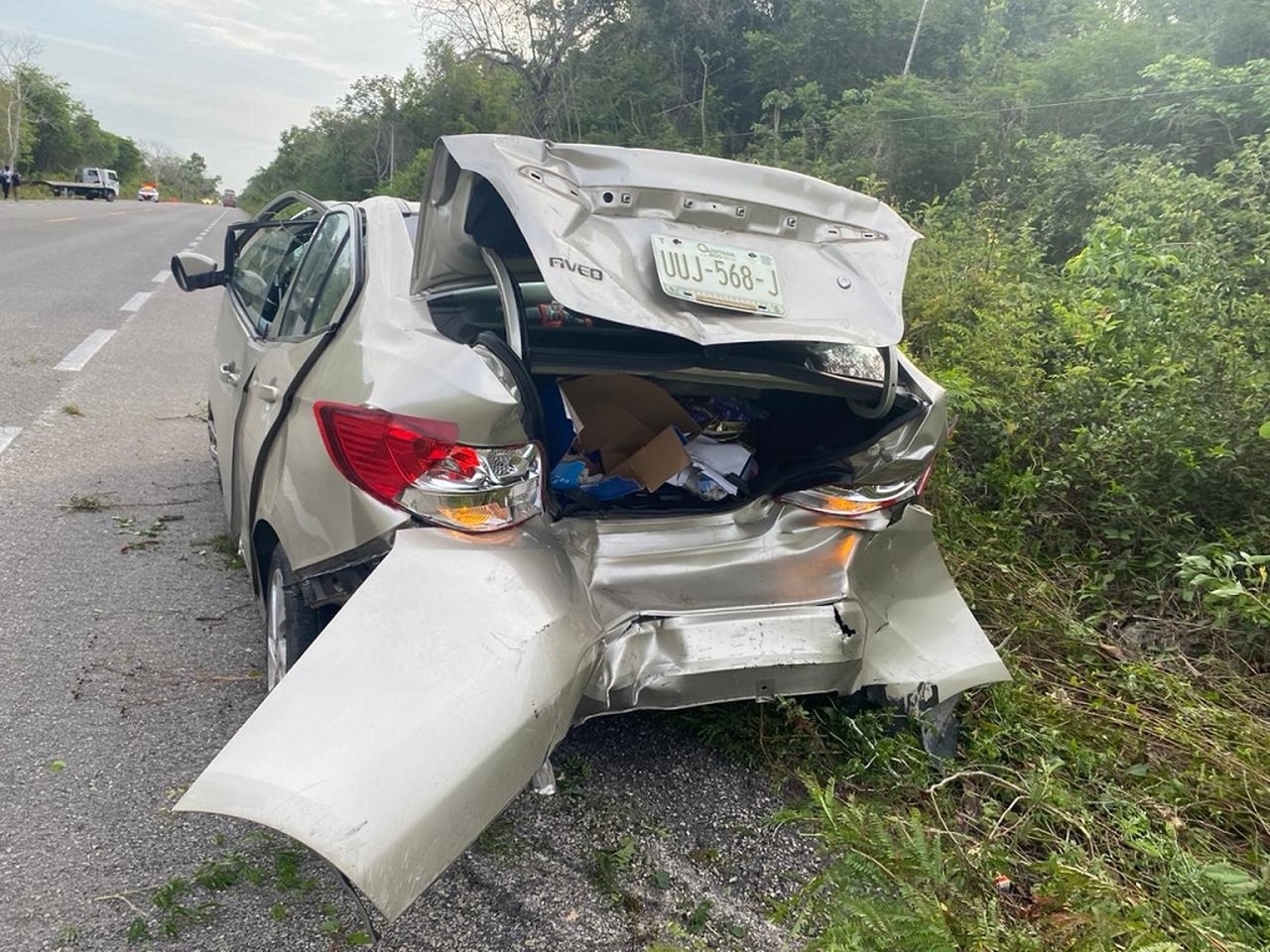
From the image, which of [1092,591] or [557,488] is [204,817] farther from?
[1092,591]

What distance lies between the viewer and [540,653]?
193cm

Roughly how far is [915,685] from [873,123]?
14178 mm

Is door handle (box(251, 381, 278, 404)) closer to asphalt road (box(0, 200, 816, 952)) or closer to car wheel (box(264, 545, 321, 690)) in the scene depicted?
car wheel (box(264, 545, 321, 690))

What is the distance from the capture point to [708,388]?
269 centimetres

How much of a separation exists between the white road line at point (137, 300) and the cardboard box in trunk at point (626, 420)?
9234mm

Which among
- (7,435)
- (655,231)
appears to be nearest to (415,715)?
(655,231)

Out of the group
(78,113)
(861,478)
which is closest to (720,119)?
(861,478)

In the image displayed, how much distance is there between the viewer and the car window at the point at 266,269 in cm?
337

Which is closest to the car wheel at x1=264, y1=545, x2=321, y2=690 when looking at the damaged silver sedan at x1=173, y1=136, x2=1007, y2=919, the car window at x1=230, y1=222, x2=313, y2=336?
the damaged silver sedan at x1=173, y1=136, x2=1007, y2=919

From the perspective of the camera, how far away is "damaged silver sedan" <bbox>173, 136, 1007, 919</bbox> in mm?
1739

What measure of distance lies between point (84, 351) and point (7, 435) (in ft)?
9.04

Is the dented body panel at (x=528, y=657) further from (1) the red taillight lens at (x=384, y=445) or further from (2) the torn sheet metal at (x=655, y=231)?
(2) the torn sheet metal at (x=655, y=231)

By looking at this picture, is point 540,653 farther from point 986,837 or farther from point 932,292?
point 932,292

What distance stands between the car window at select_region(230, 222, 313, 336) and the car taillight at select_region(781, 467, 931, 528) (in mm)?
2011
